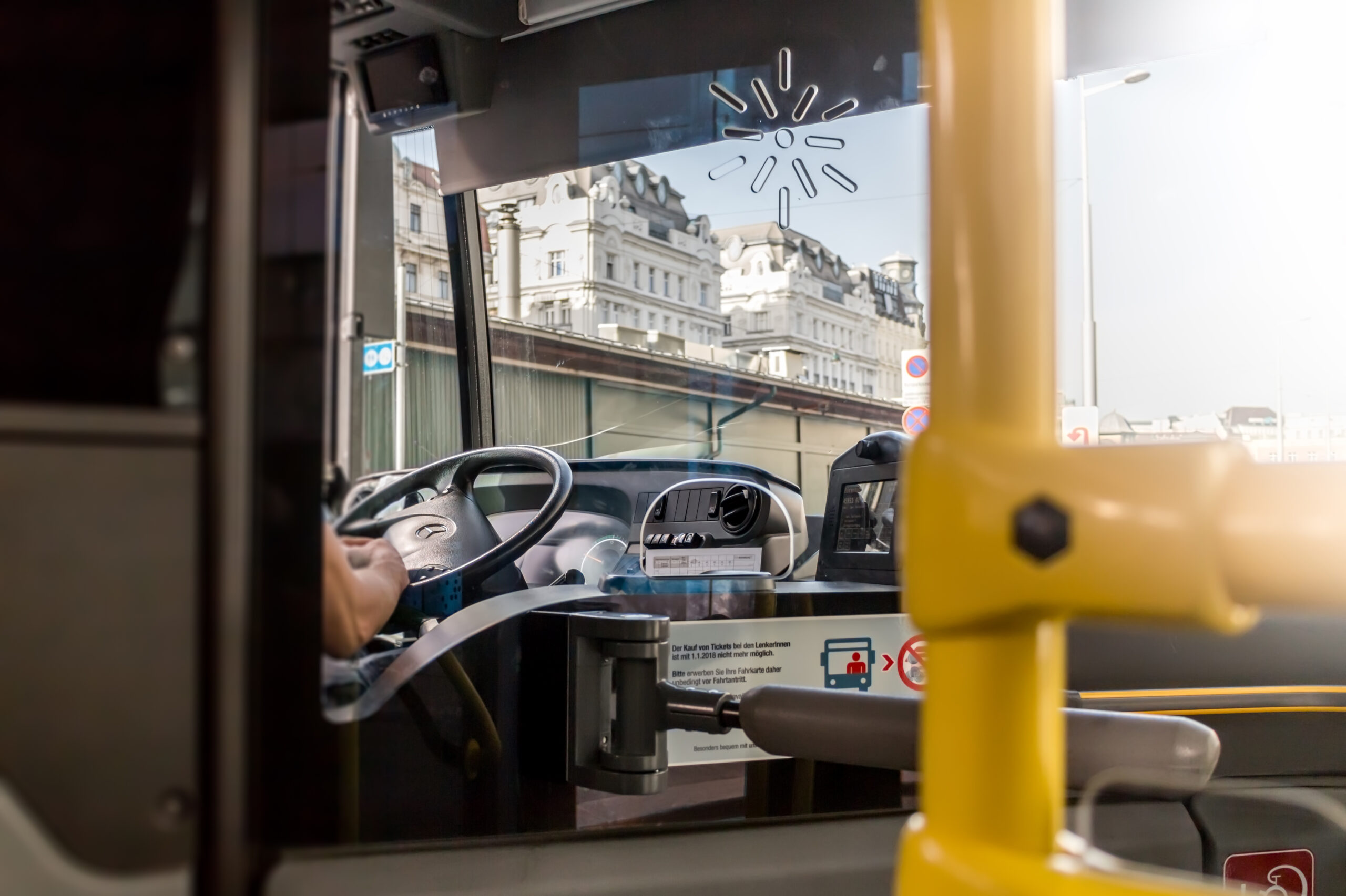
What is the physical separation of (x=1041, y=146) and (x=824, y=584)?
95 cm

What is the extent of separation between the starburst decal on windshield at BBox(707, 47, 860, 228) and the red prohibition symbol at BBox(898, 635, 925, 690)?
62cm

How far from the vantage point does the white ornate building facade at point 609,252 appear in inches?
61.3

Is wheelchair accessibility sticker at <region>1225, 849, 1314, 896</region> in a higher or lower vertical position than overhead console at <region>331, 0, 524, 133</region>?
lower

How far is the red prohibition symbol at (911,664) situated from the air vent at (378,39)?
89cm

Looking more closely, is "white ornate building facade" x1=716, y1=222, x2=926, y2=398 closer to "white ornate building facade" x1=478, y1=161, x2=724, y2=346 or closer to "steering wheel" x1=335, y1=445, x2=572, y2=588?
"white ornate building facade" x1=478, y1=161, x2=724, y2=346

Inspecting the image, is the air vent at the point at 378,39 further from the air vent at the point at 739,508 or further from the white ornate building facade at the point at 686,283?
the air vent at the point at 739,508

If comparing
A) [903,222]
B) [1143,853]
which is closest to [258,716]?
[1143,853]

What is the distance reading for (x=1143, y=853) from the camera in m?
1.20

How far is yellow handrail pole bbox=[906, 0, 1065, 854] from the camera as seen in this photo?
0.45 metres

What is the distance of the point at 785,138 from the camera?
1.55m

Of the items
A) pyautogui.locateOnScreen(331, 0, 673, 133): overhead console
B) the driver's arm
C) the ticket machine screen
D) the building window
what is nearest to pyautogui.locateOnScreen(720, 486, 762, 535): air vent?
the ticket machine screen

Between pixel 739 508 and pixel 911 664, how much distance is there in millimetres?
302

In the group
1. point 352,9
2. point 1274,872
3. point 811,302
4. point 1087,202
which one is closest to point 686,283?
point 811,302

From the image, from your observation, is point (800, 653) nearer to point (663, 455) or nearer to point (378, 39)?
point (663, 455)
